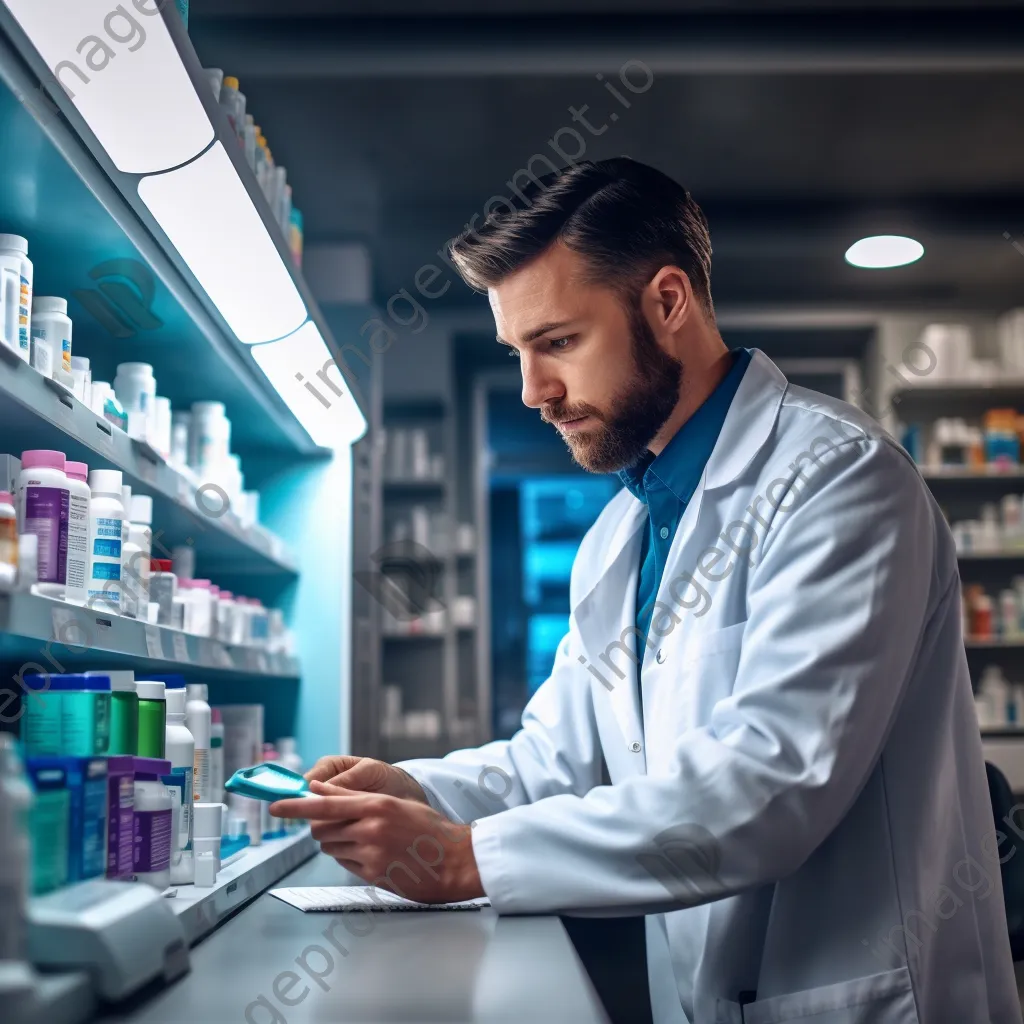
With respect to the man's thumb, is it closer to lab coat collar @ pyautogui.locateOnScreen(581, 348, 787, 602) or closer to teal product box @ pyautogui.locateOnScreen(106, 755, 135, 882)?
teal product box @ pyautogui.locateOnScreen(106, 755, 135, 882)

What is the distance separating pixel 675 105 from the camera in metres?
4.15

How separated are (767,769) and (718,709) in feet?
0.35

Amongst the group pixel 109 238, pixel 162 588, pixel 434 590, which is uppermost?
pixel 109 238

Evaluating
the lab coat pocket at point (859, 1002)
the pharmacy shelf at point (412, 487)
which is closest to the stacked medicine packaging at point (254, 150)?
the lab coat pocket at point (859, 1002)

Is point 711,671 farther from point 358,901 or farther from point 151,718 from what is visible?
point 151,718

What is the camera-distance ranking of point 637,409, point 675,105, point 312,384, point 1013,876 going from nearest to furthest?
point 637,409
point 1013,876
point 312,384
point 675,105

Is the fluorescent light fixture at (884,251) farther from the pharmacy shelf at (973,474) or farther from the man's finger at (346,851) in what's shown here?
the man's finger at (346,851)

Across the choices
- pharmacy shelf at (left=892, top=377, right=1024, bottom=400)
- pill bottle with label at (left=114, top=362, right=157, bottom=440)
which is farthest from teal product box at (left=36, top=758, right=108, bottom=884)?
pharmacy shelf at (left=892, top=377, right=1024, bottom=400)

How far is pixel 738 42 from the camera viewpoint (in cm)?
395

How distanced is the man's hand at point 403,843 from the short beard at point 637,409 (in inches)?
24.7

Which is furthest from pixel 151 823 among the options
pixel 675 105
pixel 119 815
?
pixel 675 105

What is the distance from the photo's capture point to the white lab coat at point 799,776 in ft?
4.00

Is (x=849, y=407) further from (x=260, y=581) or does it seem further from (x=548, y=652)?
(x=548, y=652)

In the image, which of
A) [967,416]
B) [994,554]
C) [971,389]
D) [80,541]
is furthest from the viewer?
[967,416]
